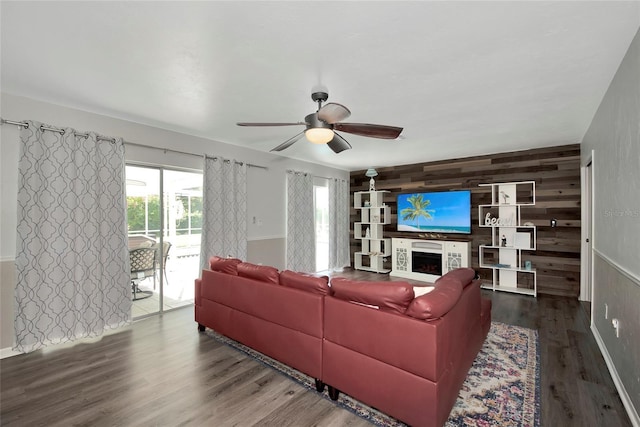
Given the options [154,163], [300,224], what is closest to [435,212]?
[300,224]

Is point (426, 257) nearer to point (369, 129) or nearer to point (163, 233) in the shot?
point (369, 129)

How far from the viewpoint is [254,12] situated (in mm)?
1695

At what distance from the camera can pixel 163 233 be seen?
4039mm

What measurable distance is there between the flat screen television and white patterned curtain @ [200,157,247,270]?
11.7 feet

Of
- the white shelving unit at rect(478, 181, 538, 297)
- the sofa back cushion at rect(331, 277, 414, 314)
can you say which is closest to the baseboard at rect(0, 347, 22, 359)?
the sofa back cushion at rect(331, 277, 414, 314)

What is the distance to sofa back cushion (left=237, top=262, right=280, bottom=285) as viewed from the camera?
2.65 meters

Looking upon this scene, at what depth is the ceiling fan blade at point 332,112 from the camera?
2234 mm

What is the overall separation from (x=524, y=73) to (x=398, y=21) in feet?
4.48

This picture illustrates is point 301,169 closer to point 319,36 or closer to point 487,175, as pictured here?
point 487,175

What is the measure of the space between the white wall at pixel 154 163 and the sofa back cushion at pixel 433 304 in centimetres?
368

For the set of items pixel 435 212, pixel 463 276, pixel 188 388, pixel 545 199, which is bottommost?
pixel 188 388

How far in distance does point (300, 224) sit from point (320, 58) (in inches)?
159

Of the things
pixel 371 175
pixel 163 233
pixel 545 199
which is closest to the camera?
pixel 163 233

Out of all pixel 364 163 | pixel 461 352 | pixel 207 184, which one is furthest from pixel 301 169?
pixel 461 352
